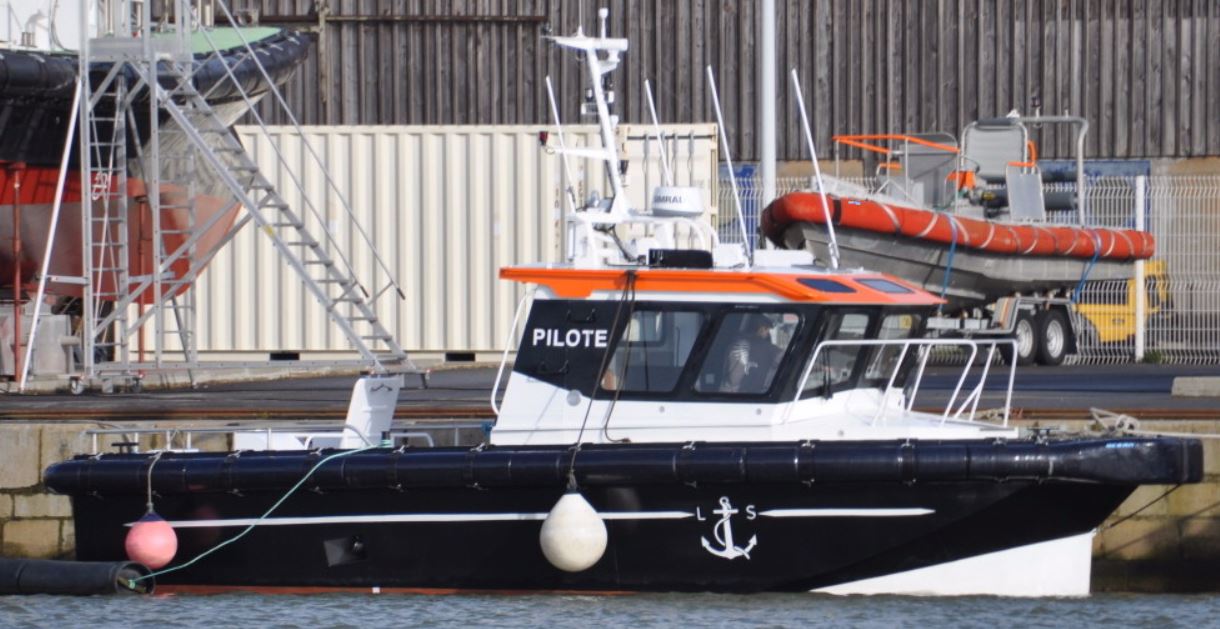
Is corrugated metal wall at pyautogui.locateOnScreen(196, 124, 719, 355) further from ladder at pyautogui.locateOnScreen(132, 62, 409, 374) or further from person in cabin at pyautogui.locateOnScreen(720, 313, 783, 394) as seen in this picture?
person in cabin at pyautogui.locateOnScreen(720, 313, 783, 394)

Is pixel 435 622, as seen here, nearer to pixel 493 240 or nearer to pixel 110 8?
pixel 110 8

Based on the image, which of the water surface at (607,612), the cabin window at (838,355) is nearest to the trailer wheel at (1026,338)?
the water surface at (607,612)

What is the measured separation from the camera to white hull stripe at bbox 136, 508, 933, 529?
8.90 meters

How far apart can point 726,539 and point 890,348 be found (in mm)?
1332

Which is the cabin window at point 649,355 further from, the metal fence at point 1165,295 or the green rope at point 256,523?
the metal fence at point 1165,295

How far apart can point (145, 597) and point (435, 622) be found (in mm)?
1723

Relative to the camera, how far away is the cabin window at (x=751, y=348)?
9.14 metres

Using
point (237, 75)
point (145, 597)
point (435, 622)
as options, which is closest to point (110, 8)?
point (237, 75)

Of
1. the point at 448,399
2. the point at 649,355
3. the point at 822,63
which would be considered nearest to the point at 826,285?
the point at 649,355

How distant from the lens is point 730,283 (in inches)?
359

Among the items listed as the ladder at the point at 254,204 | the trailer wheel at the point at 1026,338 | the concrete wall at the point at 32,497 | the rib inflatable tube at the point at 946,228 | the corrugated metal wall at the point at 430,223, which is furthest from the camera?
the corrugated metal wall at the point at 430,223

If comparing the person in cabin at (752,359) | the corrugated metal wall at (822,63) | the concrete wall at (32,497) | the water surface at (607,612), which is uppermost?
the corrugated metal wall at (822,63)

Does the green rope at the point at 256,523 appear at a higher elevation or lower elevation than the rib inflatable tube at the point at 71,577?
higher

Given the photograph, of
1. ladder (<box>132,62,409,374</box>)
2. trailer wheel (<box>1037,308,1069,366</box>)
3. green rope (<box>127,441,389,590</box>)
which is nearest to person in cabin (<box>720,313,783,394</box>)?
green rope (<box>127,441,389,590</box>)
